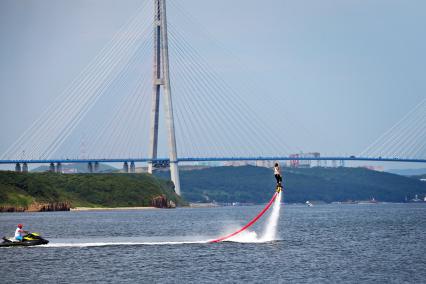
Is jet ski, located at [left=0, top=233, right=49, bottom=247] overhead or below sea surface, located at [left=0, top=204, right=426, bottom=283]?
overhead

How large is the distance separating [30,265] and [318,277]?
21.2 m

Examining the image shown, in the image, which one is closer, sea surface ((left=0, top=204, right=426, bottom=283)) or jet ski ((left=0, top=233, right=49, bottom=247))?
sea surface ((left=0, top=204, right=426, bottom=283))

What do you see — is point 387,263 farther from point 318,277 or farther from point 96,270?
point 96,270

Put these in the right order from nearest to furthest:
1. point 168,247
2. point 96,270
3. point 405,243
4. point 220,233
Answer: point 96,270
point 168,247
point 405,243
point 220,233

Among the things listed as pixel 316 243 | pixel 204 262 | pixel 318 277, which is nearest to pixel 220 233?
pixel 316 243

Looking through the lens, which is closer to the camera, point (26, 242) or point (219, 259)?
point (219, 259)

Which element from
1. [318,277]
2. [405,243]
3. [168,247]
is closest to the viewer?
[318,277]

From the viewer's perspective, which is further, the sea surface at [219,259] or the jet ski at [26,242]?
the jet ski at [26,242]

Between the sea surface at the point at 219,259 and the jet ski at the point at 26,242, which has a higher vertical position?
the jet ski at the point at 26,242

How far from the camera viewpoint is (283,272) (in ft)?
217

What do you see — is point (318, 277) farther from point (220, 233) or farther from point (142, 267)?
point (220, 233)

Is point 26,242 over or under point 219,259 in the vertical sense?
over

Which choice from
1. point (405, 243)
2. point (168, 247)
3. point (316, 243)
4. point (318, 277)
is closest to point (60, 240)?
point (168, 247)

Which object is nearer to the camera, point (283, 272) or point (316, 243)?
point (283, 272)
